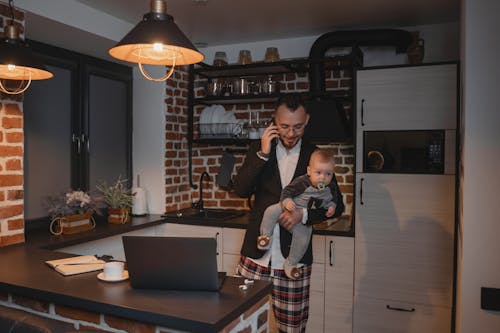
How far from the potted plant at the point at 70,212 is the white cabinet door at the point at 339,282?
1708mm

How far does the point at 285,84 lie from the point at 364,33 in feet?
2.68

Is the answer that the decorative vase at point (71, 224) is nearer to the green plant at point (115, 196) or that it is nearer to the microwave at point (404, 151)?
the green plant at point (115, 196)

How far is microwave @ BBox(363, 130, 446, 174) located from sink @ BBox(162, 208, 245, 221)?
1259mm

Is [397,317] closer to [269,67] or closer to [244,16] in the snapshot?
[269,67]

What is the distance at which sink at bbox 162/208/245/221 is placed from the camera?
3927 millimetres

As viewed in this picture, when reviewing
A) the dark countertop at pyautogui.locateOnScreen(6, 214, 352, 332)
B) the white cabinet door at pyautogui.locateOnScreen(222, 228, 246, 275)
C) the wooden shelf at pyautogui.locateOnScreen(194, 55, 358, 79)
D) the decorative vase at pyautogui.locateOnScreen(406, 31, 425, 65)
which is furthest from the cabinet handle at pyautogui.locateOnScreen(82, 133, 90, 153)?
the decorative vase at pyautogui.locateOnScreen(406, 31, 425, 65)

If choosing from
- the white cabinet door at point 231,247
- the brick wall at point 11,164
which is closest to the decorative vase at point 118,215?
the white cabinet door at point 231,247

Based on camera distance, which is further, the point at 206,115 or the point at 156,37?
the point at 206,115

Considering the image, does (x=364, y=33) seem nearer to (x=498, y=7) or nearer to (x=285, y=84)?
(x=285, y=84)

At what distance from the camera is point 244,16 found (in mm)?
3461

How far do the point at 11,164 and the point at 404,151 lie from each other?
8.29 feet

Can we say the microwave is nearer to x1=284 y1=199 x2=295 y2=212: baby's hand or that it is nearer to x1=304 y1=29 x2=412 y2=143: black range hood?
x1=304 y1=29 x2=412 y2=143: black range hood

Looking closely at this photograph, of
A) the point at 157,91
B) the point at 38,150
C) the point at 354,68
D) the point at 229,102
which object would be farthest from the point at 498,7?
the point at 38,150

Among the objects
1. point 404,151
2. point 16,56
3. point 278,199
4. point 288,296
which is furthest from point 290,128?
point 16,56
